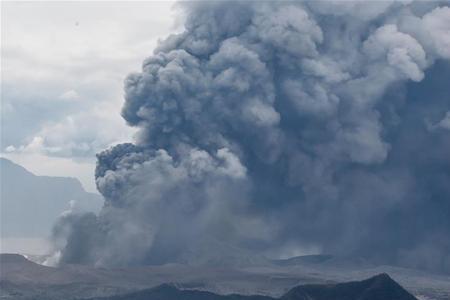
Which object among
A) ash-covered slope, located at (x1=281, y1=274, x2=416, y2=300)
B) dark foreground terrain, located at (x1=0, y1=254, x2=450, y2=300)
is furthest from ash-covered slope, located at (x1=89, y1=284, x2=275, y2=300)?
ash-covered slope, located at (x1=281, y1=274, x2=416, y2=300)

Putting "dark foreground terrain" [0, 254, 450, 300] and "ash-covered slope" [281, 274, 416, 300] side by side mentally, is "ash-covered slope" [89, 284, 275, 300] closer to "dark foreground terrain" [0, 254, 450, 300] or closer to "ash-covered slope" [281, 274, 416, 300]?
"dark foreground terrain" [0, 254, 450, 300]

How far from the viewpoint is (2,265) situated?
10606 cm

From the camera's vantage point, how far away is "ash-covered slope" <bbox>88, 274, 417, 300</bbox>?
75500 millimetres

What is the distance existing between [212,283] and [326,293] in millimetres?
19324

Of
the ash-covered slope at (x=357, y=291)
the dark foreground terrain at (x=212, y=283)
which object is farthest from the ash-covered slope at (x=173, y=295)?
the ash-covered slope at (x=357, y=291)

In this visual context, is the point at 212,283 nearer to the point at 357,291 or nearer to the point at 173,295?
the point at 173,295

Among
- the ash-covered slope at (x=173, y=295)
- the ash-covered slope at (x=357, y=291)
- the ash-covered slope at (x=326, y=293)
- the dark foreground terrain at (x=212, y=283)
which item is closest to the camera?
the ash-covered slope at (x=357, y=291)

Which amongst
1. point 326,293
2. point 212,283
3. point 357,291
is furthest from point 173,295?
point 357,291

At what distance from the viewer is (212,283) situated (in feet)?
305

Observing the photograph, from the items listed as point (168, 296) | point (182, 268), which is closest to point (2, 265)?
point (182, 268)

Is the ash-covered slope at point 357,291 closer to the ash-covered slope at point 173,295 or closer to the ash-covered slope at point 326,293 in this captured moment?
the ash-covered slope at point 326,293

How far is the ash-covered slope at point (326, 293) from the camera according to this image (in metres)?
75.5

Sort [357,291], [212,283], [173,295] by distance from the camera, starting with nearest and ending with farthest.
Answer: [357,291], [173,295], [212,283]

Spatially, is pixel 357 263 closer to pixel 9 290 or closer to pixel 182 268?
pixel 182 268
